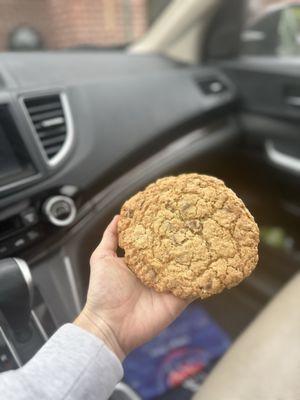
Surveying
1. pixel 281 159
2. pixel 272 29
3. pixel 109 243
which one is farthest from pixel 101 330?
pixel 272 29

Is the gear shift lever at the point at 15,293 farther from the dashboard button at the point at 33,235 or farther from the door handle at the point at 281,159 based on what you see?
the door handle at the point at 281,159

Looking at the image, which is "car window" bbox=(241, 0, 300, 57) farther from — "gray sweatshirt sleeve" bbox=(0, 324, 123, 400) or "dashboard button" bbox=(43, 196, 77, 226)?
"gray sweatshirt sleeve" bbox=(0, 324, 123, 400)

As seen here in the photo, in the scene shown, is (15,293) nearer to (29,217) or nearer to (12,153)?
(29,217)

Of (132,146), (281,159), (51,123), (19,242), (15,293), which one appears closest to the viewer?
(15,293)

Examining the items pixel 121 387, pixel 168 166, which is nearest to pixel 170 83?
pixel 168 166

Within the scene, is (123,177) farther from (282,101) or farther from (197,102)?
(282,101)

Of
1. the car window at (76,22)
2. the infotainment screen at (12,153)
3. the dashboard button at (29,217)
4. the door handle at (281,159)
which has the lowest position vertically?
the door handle at (281,159)

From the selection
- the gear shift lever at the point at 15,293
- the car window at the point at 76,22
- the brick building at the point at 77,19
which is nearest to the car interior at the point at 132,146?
the gear shift lever at the point at 15,293
